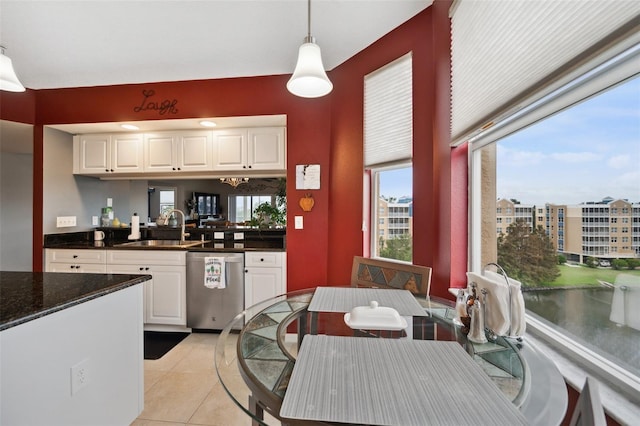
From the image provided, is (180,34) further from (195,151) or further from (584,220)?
(584,220)

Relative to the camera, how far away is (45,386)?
3.62 feet

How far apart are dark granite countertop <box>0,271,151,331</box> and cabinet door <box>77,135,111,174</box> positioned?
2047 mm

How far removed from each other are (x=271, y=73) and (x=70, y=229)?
2.90 meters

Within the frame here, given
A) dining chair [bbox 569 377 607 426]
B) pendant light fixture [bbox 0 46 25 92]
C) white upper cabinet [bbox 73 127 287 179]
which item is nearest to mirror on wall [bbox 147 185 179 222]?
white upper cabinet [bbox 73 127 287 179]

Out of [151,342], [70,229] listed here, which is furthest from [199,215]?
[151,342]

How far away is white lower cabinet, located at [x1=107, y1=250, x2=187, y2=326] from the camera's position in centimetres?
288

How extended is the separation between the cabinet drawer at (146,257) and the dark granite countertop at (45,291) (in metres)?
1.34

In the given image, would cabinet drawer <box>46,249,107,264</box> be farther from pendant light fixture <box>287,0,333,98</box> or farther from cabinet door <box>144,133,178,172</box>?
pendant light fixture <box>287,0,333,98</box>

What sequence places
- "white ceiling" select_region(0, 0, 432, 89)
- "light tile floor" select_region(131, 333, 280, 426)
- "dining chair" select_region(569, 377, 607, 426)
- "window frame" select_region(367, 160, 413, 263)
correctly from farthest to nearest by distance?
"window frame" select_region(367, 160, 413, 263) → "white ceiling" select_region(0, 0, 432, 89) → "light tile floor" select_region(131, 333, 280, 426) → "dining chair" select_region(569, 377, 607, 426)

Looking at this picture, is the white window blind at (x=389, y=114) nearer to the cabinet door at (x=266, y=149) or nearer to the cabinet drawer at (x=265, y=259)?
the cabinet door at (x=266, y=149)

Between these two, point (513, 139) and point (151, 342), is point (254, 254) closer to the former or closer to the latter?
point (151, 342)

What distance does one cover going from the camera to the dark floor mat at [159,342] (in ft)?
8.23

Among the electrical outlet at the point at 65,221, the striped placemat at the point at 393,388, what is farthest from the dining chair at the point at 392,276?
the electrical outlet at the point at 65,221

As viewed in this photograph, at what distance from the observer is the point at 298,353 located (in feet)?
2.72
